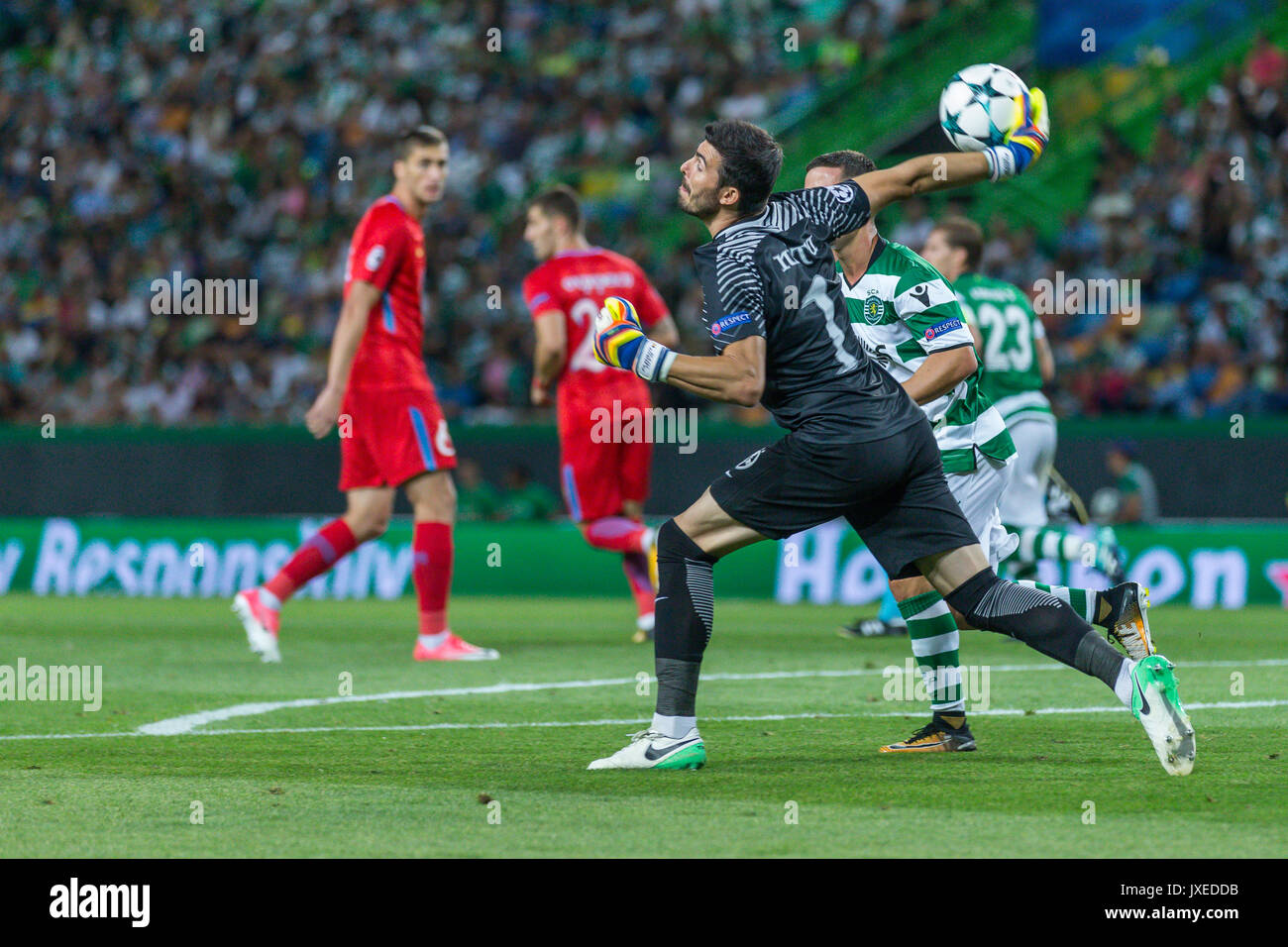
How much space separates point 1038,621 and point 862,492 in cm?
66

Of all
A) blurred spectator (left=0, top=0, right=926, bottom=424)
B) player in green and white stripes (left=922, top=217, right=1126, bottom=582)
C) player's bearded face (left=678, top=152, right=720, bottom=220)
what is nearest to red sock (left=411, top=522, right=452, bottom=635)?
player in green and white stripes (left=922, top=217, right=1126, bottom=582)

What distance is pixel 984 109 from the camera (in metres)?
6.23

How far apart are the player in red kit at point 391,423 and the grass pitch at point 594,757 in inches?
14.4

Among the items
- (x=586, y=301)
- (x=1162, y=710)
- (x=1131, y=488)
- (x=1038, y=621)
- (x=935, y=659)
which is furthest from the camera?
(x=1131, y=488)

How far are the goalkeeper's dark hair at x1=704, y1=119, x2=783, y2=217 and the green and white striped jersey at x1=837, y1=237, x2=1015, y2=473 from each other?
3.56ft

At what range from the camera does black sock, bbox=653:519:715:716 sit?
578cm

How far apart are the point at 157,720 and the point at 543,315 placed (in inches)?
182

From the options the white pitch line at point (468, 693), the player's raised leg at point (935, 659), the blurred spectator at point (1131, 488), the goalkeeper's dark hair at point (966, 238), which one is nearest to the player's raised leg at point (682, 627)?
the player's raised leg at point (935, 659)

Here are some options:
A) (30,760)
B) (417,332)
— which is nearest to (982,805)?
(30,760)

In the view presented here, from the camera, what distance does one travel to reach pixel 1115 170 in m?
19.9

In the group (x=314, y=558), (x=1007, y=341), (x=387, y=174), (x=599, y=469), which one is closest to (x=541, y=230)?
(x=599, y=469)

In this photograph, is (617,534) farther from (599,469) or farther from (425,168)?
(425,168)

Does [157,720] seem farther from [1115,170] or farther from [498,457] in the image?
[1115,170]

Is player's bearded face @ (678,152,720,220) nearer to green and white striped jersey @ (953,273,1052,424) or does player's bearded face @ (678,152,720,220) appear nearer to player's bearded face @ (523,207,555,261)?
green and white striped jersey @ (953,273,1052,424)
